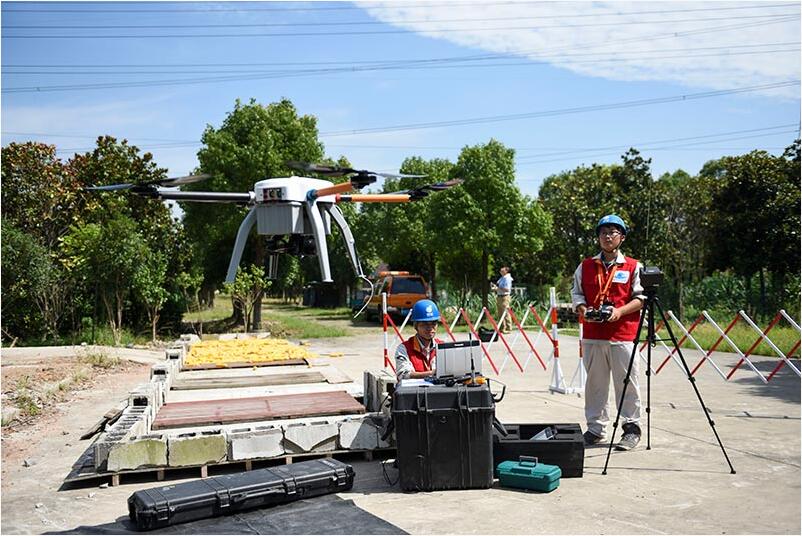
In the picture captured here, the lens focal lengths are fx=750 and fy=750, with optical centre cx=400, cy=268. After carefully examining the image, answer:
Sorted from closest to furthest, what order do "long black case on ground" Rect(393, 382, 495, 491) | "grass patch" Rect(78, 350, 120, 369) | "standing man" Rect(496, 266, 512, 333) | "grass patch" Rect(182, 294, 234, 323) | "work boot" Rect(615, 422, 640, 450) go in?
"long black case on ground" Rect(393, 382, 495, 491) → "work boot" Rect(615, 422, 640, 450) → "grass patch" Rect(78, 350, 120, 369) → "standing man" Rect(496, 266, 512, 333) → "grass patch" Rect(182, 294, 234, 323)

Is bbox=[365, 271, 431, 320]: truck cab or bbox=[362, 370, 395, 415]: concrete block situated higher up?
bbox=[365, 271, 431, 320]: truck cab

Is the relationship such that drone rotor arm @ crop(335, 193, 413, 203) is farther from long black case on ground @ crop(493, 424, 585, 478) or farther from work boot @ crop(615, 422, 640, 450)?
work boot @ crop(615, 422, 640, 450)

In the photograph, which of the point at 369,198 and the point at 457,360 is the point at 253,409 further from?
the point at 457,360

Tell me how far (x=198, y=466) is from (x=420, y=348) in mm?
2199

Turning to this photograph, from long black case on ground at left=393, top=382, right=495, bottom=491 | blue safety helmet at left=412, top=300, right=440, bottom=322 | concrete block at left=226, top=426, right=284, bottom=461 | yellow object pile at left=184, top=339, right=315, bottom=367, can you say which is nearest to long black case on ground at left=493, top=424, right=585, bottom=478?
long black case on ground at left=393, top=382, right=495, bottom=491

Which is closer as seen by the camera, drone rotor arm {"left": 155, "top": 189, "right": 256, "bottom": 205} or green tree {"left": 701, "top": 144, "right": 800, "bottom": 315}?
drone rotor arm {"left": 155, "top": 189, "right": 256, "bottom": 205}

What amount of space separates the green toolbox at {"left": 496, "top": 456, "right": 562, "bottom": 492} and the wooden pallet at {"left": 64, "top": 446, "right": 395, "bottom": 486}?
1.47m

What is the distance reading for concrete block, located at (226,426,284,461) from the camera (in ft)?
21.5

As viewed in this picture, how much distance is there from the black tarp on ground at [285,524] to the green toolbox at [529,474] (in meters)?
1.22

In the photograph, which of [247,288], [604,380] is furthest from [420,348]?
[247,288]

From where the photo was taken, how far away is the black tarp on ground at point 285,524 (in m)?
5.02

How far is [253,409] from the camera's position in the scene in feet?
26.6

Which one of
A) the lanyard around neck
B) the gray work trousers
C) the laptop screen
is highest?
the lanyard around neck

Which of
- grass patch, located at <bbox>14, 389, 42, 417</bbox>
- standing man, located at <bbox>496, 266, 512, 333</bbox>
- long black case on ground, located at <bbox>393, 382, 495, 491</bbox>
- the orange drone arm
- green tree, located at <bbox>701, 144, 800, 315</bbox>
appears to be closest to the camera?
long black case on ground, located at <bbox>393, 382, 495, 491</bbox>
